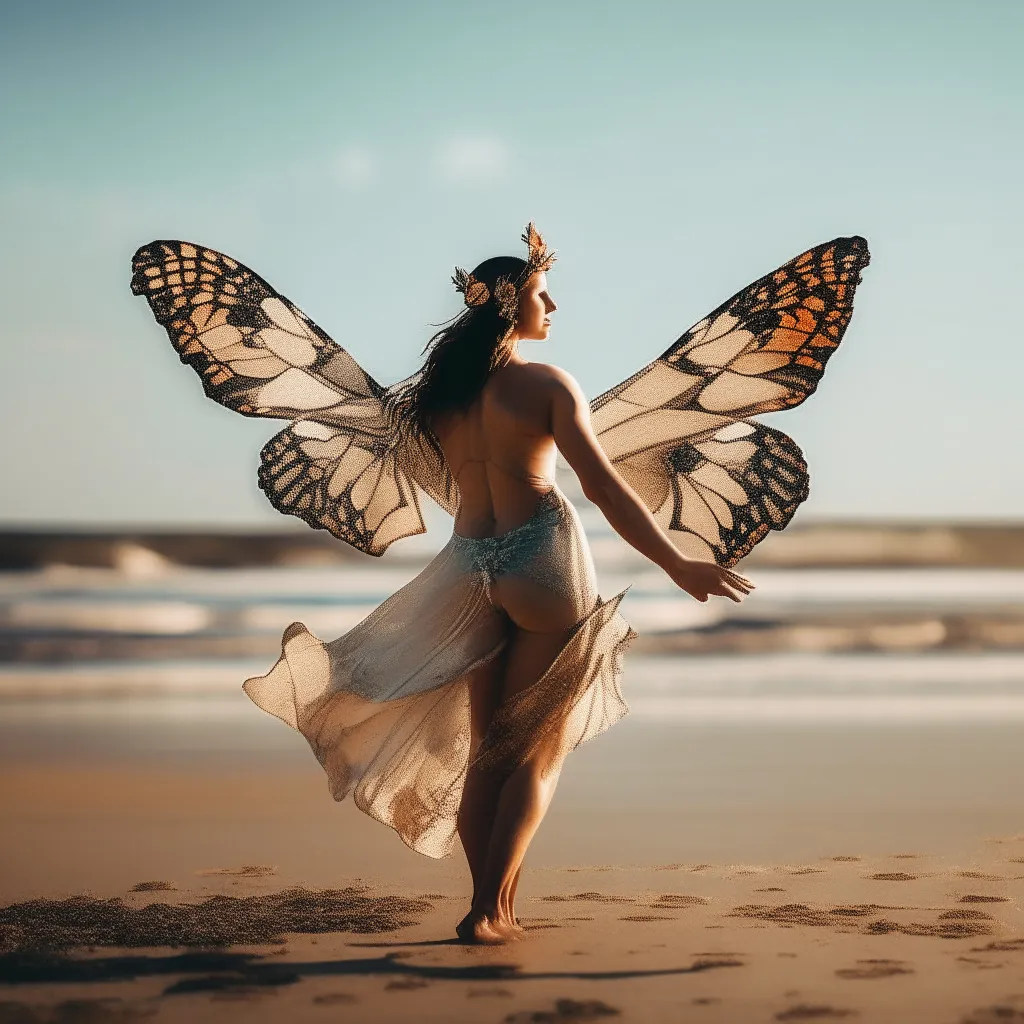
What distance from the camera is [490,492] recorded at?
11.2ft

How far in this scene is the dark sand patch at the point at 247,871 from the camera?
4.16 meters

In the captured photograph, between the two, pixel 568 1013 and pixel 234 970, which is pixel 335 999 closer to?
pixel 234 970

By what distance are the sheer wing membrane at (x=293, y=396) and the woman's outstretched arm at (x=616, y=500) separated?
672 mm

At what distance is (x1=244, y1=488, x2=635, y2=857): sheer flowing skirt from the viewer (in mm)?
3291

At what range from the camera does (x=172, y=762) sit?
607 centimetres

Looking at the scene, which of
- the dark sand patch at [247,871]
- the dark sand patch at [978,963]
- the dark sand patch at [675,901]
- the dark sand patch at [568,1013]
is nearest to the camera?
the dark sand patch at [568,1013]

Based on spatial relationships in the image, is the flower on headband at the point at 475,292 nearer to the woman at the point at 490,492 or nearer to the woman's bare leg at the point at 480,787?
the woman at the point at 490,492

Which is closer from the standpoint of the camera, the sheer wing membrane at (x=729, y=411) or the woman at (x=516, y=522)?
the woman at (x=516, y=522)

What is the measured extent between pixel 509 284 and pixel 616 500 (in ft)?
1.90

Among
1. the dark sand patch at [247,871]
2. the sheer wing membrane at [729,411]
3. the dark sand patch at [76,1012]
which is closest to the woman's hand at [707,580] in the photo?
the sheer wing membrane at [729,411]

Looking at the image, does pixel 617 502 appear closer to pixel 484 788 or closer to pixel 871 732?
pixel 484 788

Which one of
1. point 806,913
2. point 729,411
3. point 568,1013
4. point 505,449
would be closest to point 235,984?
point 568,1013

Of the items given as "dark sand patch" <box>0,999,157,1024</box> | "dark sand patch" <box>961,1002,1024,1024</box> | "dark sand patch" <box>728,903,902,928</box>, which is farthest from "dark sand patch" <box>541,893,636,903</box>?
"dark sand patch" <box>0,999,157,1024</box>

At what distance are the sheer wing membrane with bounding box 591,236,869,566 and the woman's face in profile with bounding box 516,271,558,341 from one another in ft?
0.88
